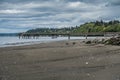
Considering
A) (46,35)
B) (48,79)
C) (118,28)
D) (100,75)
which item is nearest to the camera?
(48,79)

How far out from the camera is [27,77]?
19969 mm

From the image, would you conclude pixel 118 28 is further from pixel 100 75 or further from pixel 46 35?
pixel 100 75

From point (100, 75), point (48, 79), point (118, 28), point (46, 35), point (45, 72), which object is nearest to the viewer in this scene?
point (48, 79)

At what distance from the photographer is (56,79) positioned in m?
19.0

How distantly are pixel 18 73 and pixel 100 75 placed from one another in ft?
18.3

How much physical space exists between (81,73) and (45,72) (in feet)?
8.27

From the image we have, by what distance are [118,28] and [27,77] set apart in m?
161

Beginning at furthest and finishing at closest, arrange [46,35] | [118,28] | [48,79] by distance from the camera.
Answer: [46,35]
[118,28]
[48,79]

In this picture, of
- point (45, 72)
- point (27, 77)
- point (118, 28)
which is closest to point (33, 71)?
point (45, 72)

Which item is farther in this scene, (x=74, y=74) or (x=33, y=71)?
(x=33, y=71)

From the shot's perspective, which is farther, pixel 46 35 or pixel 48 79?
pixel 46 35

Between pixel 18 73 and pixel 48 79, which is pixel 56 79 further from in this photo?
pixel 18 73

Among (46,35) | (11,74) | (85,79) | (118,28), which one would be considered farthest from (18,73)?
(46,35)

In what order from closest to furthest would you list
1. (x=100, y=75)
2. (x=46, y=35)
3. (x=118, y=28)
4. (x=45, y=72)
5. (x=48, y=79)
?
(x=48, y=79) → (x=100, y=75) → (x=45, y=72) → (x=118, y=28) → (x=46, y=35)
